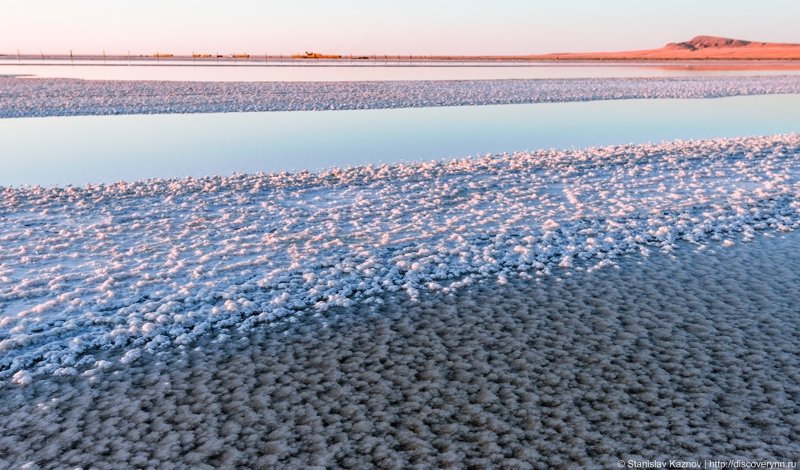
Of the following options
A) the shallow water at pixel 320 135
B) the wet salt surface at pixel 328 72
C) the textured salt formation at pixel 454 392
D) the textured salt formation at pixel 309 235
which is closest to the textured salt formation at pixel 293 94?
the shallow water at pixel 320 135

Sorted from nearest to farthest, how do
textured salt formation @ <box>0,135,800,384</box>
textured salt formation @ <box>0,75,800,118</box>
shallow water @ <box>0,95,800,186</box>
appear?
1. textured salt formation @ <box>0,135,800,384</box>
2. shallow water @ <box>0,95,800,186</box>
3. textured salt formation @ <box>0,75,800,118</box>

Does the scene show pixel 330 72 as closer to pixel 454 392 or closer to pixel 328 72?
pixel 328 72

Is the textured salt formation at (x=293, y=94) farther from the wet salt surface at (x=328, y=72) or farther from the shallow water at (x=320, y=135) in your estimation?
the wet salt surface at (x=328, y=72)

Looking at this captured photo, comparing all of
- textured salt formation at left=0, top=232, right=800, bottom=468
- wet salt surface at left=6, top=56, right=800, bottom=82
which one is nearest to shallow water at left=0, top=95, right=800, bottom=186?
textured salt formation at left=0, top=232, right=800, bottom=468

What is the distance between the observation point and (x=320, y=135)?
21828 millimetres

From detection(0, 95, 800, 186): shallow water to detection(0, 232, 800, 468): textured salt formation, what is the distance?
32.4ft

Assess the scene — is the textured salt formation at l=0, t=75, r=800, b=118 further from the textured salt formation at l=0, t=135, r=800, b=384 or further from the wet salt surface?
the textured salt formation at l=0, t=135, r=800, b=384

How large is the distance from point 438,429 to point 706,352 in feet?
10.1

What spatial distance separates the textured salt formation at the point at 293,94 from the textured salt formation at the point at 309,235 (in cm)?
1782

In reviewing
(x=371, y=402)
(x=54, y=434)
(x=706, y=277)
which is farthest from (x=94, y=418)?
(x=706, y=277)

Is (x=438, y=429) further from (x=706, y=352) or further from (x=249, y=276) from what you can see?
(x=249, y=276)

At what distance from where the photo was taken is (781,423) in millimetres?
5105

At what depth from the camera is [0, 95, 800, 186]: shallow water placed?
653 inches

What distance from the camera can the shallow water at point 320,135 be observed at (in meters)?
16.6
